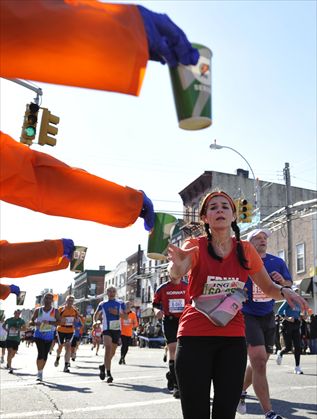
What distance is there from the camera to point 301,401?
273 inches

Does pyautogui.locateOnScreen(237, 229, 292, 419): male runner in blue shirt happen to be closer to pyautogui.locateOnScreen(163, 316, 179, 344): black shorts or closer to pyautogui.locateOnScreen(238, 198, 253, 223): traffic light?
pyautogui.locateOnScreen(163, 316, 179, 344): black shorts

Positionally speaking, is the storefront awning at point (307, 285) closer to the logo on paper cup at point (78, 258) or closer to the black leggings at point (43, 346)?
the black leggings at point (43, 346)

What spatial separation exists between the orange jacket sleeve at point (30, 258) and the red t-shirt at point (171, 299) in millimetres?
5187

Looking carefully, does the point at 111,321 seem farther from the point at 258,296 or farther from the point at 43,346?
the point at 258,296

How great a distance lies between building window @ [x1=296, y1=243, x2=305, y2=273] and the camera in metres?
32.5

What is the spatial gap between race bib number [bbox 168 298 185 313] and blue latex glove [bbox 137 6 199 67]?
21.1 feet

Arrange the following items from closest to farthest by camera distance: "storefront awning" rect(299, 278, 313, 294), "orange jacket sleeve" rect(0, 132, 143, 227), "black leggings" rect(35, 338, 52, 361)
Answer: "orange jacket sleeve" rect(0, 132, 143, 227) < "black leggings" rect(35, 338, 52, 361) < "storefront awning" rect(299, 278, 313, 294)

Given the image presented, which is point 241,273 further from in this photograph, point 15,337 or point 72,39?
point 15,337

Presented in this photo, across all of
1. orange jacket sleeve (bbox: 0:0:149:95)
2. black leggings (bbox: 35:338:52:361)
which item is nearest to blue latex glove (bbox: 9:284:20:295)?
orange jacket sleeve (bbox: 0:0:149:95)

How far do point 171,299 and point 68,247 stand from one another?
17.5 feet

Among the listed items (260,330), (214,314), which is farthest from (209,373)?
(260,330)

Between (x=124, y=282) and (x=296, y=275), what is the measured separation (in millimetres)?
53469

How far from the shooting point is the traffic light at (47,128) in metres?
12.7

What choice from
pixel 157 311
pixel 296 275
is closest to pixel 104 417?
pixel 157 311
